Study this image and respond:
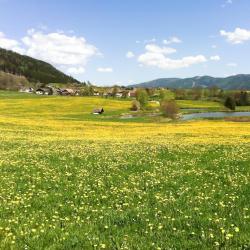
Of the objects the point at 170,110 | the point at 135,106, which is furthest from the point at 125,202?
the point at 135,106

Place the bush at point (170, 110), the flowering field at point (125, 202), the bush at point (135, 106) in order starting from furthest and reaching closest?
the bush at point (135, 106) < the bush at point (170, 110) < the flowering field at point (125, 202)

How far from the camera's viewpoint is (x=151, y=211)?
1375 centimetres

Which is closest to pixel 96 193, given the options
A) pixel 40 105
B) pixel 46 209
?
pixel 46 209

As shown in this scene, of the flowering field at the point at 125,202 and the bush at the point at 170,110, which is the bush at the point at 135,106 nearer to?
the bush at the point at 170,110

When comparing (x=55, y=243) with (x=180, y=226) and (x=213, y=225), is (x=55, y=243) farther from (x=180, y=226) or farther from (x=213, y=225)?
(x=213, y=225)

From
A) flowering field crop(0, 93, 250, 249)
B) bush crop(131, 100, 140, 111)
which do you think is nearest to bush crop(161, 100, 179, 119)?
bush crop(131, 100, 140, 111)

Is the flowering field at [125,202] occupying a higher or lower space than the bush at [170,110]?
higher

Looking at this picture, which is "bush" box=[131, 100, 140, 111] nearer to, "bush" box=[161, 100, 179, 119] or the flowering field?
"bush" box=[161, 100, 179, 119]

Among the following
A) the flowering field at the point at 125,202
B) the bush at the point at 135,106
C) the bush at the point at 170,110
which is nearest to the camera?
the flowering field at the point at 125,202

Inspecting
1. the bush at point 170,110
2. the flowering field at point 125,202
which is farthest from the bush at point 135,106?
the flowering field at point 125,202

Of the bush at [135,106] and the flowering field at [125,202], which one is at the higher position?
the flowering field at [125,202]

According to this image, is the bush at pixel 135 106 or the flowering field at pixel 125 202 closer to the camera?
the flowering field at pixel 125 202

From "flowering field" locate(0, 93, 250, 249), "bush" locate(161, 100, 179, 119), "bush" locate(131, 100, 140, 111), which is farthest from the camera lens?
"bush" locate(131, 100, 140, 111)

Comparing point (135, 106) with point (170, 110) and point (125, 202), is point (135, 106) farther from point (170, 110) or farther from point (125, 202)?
point (125, 202)
